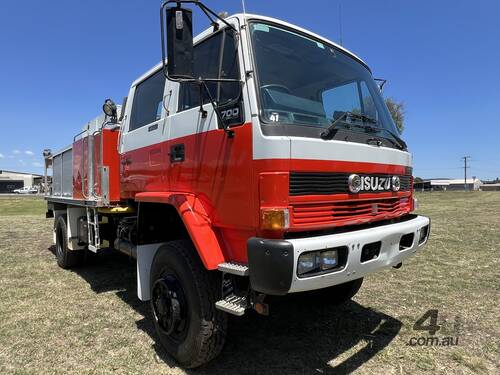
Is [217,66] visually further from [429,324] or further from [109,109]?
[429,324]

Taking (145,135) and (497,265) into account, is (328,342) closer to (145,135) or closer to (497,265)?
(145,135)

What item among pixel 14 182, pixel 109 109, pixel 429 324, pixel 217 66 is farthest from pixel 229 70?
pixel 14 182

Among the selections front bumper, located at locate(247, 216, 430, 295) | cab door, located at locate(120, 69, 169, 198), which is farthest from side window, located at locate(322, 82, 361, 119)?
cab door, located at locate(120, 69, 169, 198)

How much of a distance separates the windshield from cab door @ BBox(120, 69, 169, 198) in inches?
51.8

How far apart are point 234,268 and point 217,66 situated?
153cm

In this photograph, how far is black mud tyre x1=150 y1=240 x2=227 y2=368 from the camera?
3.11 metres

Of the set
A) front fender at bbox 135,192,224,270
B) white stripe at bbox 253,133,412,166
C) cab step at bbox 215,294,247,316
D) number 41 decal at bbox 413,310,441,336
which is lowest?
number 41 decal at bbox 413,310,441,336

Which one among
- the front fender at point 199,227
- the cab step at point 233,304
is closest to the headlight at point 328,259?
the cab step at point 233,304

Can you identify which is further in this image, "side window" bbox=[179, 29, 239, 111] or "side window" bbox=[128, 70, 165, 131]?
"side window" bbox=[128, 70, 165, 131]

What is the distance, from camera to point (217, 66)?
124 inches

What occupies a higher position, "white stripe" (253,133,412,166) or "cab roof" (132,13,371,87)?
"cab roof" (132,13,371,87)

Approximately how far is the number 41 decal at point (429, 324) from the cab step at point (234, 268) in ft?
7.79

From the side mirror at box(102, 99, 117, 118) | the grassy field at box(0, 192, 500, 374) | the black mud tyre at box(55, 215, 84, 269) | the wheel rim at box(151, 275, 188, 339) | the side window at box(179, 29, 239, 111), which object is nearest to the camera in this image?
the side window at box(179, 29, 239, 111)

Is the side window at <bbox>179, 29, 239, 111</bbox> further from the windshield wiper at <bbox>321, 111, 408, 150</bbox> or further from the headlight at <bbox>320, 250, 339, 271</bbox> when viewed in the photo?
the headlight at <bbox>320, 250, 339, 271</bbox>
